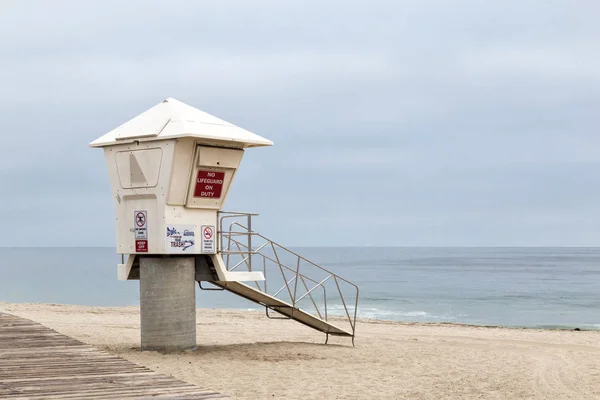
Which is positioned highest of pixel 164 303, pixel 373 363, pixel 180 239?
pixel 180 239

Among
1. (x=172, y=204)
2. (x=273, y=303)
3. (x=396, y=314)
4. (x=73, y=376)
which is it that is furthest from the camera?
(x=396, y=314)

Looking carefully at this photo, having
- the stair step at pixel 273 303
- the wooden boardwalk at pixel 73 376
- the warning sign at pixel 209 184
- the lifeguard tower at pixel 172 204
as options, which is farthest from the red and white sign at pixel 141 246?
the wooden boardwalk at pixel 73 376

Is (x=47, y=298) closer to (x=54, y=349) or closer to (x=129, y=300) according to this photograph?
(x=129, y=300)

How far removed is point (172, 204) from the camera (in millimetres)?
13734

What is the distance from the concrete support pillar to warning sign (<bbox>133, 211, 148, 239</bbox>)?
42 centimetres

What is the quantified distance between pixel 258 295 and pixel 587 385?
235 inches

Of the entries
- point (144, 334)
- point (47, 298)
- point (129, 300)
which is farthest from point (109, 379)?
point (47, 298)

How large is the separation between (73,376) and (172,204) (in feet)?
19.4

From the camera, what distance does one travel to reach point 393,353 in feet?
52.7

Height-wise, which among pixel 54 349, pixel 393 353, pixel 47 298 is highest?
pixel 54 349

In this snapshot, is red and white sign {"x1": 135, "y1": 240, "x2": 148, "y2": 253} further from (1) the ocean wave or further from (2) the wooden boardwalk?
(1) the ocean wave

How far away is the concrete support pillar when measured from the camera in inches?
547

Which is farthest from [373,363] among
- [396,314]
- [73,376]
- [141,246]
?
[396,314]

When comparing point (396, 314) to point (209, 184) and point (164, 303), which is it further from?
point (164, 303)
